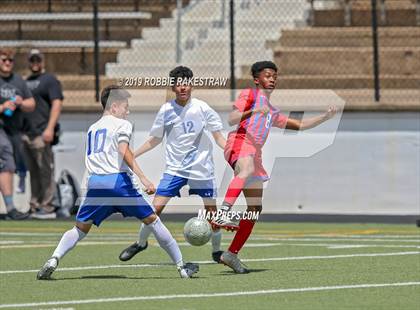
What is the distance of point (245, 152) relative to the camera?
1300cm

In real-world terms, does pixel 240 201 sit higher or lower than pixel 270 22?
lower

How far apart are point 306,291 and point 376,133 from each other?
31.8 ft

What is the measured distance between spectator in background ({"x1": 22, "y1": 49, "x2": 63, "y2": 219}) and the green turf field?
2.10 metres

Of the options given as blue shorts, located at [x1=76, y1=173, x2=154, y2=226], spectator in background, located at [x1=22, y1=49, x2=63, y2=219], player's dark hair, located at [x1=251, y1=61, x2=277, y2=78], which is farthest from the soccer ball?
spectator in background, located at [x1=22, y1=49, x2=63, y2=219]

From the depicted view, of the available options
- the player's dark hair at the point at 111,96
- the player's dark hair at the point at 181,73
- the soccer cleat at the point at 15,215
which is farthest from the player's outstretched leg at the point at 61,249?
the soccer cleat at the point at 15,215

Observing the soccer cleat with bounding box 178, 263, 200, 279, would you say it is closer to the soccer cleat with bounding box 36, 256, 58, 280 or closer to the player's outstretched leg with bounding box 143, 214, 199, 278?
the player's outstretched leg with bounding box 143, 214, 199, 278

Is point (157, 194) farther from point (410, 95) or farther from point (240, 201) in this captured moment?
point (410, 95)

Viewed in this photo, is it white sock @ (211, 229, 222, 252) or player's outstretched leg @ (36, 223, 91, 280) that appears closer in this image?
player's outstretched leg @ (36, 223, 91, 280)

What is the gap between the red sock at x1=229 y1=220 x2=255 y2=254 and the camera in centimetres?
1286

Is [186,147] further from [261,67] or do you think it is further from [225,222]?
[225,222]

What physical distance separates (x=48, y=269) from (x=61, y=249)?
0.25 meters

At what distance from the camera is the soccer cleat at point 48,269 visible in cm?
1188

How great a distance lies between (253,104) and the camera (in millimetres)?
12969

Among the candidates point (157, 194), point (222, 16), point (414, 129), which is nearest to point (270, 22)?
point (222, 16)
